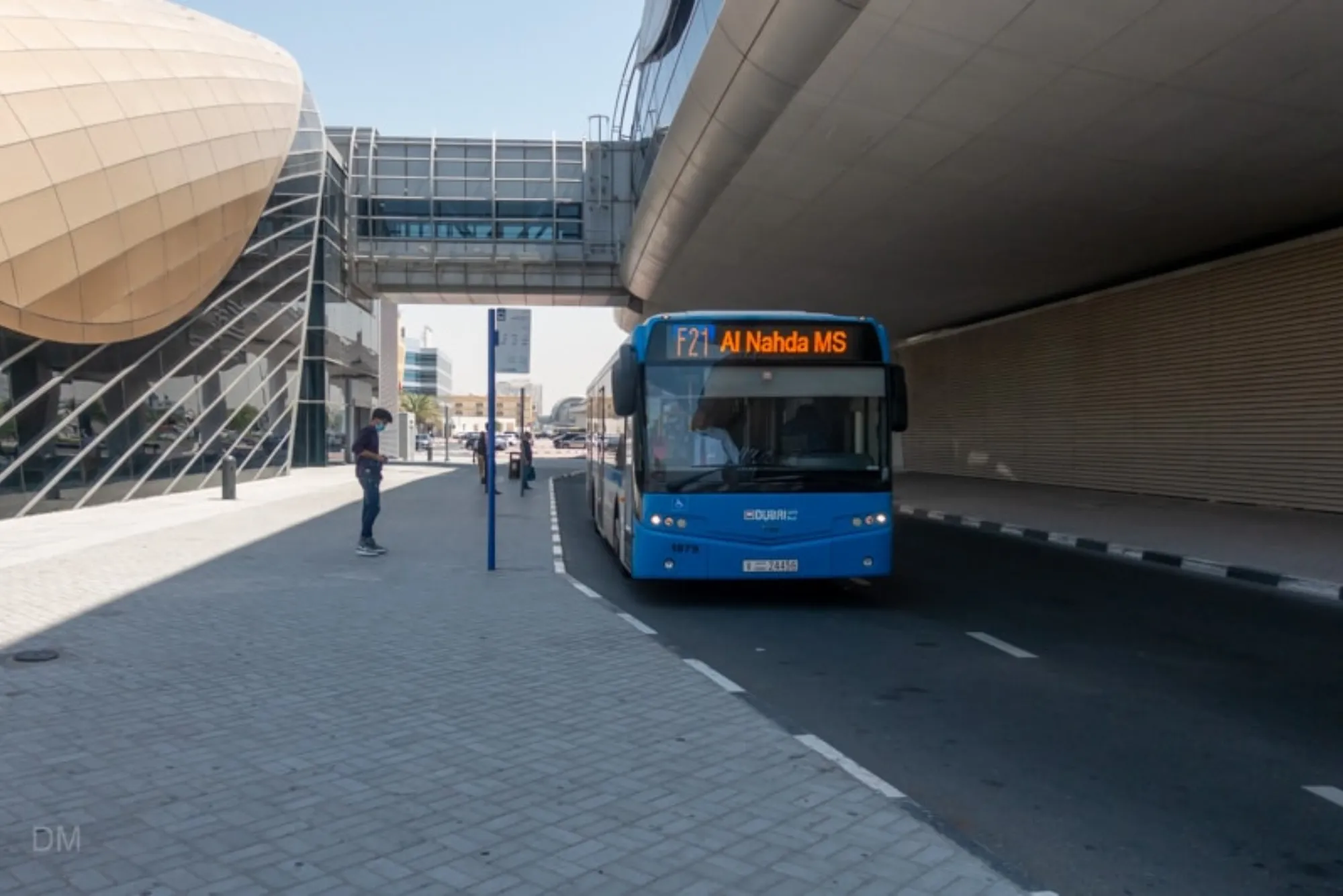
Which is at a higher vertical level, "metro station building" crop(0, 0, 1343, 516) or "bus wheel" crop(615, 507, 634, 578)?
"metro station building" crop(0, 0, 1343, 516)

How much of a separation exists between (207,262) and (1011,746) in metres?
21.2

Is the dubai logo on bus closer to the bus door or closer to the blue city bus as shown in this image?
the blue city bus

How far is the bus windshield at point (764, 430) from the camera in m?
9.83

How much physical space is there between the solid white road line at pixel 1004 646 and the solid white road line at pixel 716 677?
249 cm

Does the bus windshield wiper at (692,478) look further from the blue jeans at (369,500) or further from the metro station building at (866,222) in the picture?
the metro station building at (866,222)

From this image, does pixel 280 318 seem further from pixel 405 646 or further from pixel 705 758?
pixel 705 758

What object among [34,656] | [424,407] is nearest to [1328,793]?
[34,656]

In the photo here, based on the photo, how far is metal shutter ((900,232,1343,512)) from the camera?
1852cm

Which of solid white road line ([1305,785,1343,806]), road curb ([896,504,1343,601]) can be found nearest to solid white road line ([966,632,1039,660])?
solid white road line ([1305,785,1343,806])

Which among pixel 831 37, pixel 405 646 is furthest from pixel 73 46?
pixel 405 646

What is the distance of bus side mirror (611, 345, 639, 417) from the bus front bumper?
1.19 metres

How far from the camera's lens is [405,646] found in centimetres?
774

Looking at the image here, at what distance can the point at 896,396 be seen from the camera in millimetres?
10023

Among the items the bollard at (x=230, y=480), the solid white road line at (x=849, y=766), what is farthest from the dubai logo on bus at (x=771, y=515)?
the bollard at (x=230, y=480)
